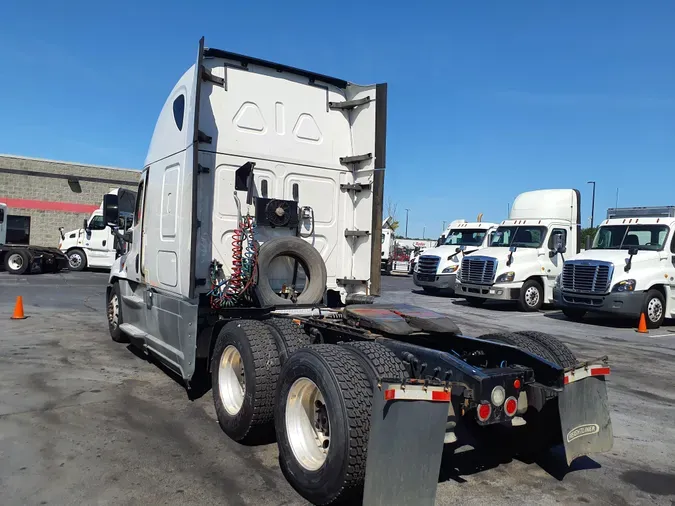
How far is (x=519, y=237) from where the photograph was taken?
55.1ft

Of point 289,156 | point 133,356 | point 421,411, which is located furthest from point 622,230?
point 421,411

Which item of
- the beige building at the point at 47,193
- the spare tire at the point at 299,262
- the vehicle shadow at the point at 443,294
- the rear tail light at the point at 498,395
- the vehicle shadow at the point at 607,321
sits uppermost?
the beige building at the point at 47,193

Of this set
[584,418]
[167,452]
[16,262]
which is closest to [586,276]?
[584,418]

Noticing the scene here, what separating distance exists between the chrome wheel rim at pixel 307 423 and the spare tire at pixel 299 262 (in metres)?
1.71

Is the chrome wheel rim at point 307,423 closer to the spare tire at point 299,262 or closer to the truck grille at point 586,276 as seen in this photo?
the spare tire at point 299,262

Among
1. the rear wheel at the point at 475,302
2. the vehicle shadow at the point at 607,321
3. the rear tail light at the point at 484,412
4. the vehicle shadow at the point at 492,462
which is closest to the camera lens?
the rear tail light at the point at 484,412

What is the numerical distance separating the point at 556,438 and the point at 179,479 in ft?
9.32

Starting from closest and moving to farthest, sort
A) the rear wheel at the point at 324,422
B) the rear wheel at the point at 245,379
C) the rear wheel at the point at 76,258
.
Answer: the rear wheel at the point at 324,422
the rear wheel at the point at 245,379
the rear wheel at the point at 76,258

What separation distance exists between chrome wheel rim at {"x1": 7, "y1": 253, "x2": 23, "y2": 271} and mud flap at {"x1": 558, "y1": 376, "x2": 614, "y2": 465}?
876 inches

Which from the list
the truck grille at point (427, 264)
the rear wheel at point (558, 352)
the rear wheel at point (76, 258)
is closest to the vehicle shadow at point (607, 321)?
the truck grille at point (427, 264)

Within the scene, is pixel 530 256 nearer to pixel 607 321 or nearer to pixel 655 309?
pixel 607 321

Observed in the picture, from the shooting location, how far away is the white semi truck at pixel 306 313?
130 inches

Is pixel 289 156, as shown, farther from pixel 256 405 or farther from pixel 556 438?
pixel 556 438

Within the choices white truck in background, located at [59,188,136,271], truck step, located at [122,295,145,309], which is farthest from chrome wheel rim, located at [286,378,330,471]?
white truck in background, located at [59,188,136,271]
